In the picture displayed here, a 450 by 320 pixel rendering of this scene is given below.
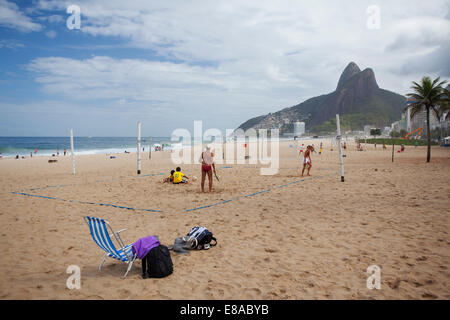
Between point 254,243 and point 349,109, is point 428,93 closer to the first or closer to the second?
point 254,243

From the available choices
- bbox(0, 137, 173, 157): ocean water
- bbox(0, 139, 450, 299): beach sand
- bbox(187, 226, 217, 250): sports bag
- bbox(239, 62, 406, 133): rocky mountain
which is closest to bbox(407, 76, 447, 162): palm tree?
bbox(0, 139, 450, 299): beach sand

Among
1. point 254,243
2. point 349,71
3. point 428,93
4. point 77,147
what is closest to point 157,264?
point 254,243

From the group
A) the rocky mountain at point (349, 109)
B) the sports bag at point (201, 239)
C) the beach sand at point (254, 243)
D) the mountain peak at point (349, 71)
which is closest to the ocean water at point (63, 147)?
the beach sand at point (254, 243)

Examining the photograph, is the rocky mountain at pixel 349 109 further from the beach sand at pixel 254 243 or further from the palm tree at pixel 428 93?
the beach sand at pixel 254 243

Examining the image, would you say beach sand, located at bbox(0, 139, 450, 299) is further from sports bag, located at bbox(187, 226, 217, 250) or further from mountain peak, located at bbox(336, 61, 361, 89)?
mountain peak, located at bbox(336, 61, 361, 89)

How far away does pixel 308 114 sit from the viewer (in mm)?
173625

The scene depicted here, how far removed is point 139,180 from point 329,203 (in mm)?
8234

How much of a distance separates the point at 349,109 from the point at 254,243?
15427 centimetres

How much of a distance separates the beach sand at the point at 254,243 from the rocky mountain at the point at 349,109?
11255 cm

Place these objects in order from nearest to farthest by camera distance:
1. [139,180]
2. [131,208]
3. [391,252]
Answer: [391,252] < [131,208] < [139,180]

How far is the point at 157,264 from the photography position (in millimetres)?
3455

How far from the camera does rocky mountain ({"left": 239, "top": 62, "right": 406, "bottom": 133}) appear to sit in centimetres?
11994
